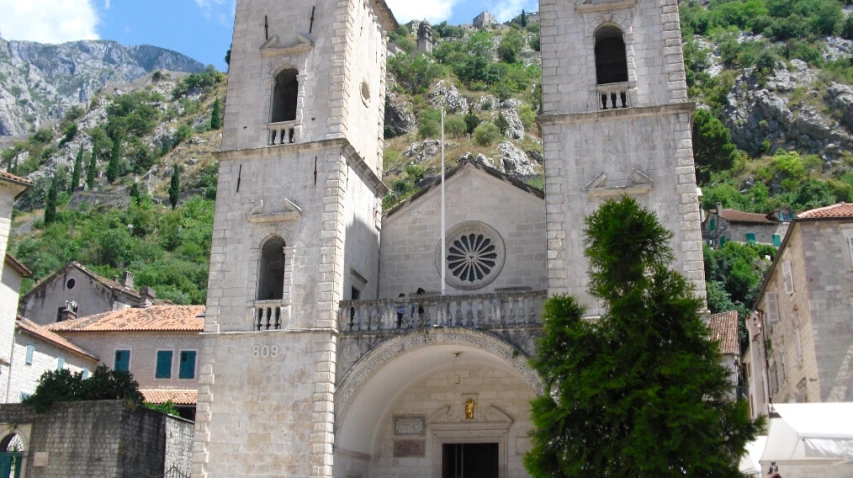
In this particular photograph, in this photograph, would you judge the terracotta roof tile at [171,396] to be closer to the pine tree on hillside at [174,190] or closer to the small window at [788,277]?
the small window at [788,277]

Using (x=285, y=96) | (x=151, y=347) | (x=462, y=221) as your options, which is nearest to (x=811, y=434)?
(x=462, y=221)

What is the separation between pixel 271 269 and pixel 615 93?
9474mm

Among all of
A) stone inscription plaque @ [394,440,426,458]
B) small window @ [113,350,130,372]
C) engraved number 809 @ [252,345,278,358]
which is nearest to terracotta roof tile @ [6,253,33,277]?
small window @ [113,350,130,372]

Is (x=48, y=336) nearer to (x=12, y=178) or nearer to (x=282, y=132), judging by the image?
(x=12, y=178)

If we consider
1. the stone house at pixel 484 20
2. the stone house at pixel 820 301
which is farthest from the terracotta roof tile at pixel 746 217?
the stone house at pixel 484 20

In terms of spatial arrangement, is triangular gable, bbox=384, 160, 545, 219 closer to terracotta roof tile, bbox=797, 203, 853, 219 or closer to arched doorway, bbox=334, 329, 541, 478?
arched doorway, bbox=334, 329, 541, 478

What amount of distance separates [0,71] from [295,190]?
18888cm

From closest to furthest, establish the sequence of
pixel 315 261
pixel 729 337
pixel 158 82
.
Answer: pixel 315 261 → pixel 729 337 → pixel 158 82

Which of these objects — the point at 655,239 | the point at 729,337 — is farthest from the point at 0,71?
the point at 655,239

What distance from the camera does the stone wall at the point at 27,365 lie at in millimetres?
27703

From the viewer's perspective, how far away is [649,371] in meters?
11.3

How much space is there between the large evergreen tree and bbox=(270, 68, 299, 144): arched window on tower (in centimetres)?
1087

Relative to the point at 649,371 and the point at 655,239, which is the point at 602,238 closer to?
the point at 655,239

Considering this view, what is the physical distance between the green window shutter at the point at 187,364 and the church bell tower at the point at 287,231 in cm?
1101
